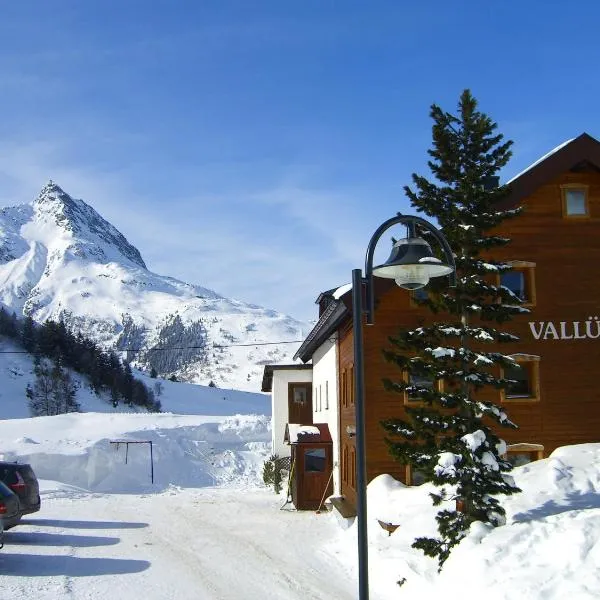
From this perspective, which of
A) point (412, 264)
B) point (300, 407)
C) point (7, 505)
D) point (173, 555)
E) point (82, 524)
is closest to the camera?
point (412, 264)

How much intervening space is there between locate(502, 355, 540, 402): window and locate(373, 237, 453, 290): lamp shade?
12.5 meters

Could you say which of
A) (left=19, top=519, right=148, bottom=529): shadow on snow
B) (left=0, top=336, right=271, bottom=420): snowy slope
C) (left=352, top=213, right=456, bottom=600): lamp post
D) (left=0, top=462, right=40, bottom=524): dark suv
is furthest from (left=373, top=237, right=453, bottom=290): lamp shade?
(left=0, top=336, right=271, bottom=420): snowy slope

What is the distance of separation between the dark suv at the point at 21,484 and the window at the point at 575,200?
52.0ft

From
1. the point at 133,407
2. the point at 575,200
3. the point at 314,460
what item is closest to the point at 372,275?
the point at 575,200

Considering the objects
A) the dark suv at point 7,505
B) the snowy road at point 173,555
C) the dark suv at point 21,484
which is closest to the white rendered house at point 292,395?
the snowy road at point 173,555

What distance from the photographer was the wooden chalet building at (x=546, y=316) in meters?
19.3

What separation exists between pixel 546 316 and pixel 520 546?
10.3 metres

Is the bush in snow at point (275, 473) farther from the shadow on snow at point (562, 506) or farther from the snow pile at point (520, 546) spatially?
the shadow on snow at point (562, 506)

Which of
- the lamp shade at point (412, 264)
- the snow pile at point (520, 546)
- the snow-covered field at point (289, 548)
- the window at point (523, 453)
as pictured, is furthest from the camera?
the window at point (523, 453)

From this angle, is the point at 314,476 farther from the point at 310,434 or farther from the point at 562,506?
the point at 562,506

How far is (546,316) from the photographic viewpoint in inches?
784

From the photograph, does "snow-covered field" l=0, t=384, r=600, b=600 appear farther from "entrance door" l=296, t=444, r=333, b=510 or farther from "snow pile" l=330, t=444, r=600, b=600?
"entrance door" l=296, t=444, r=333, b=510

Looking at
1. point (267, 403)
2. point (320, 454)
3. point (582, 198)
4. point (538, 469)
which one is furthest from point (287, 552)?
point (267, 403)

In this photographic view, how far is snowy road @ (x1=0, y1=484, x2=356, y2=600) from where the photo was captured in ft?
40.6
